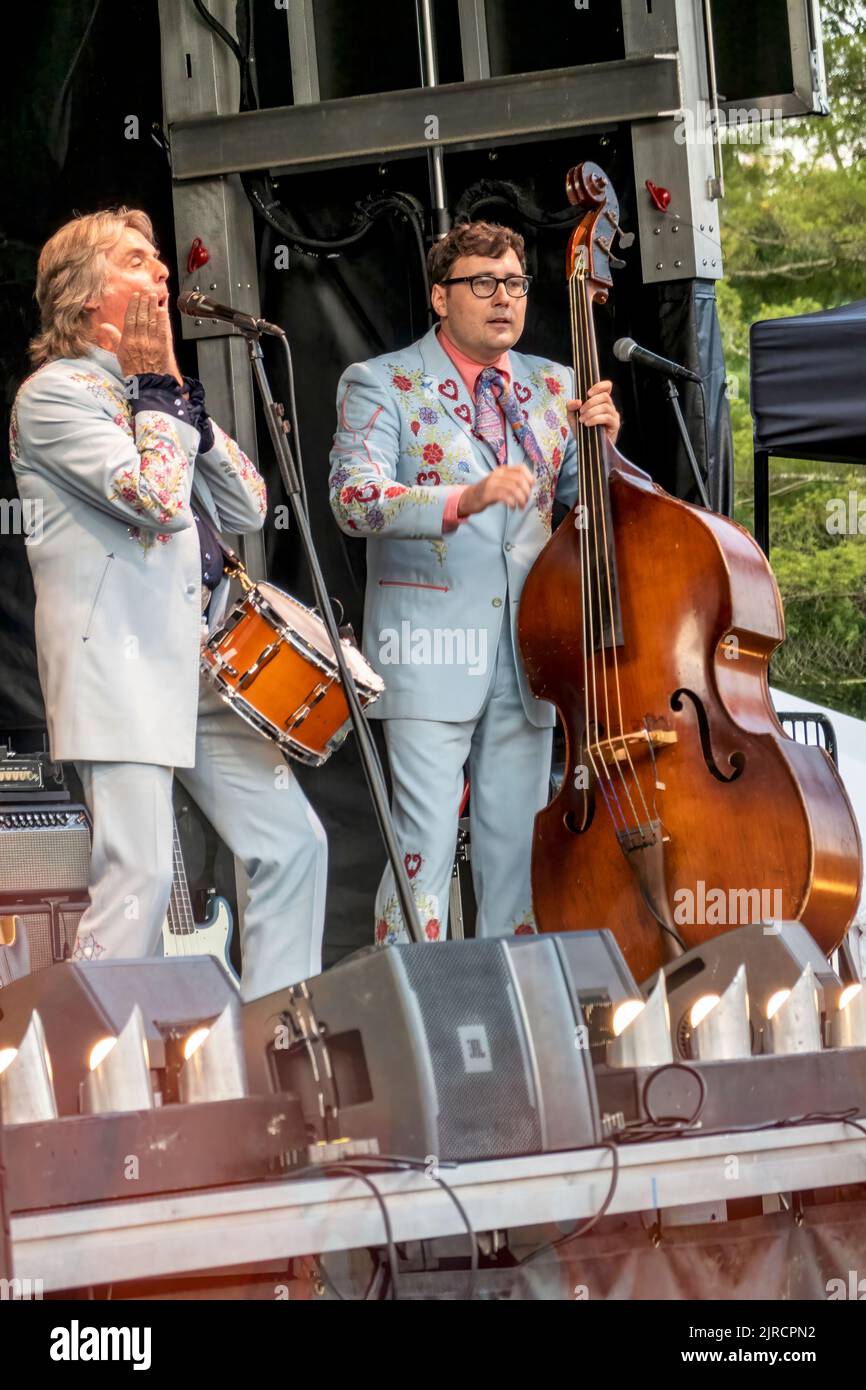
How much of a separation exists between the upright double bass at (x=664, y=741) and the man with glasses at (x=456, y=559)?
17 cm

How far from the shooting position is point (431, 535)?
3.54m

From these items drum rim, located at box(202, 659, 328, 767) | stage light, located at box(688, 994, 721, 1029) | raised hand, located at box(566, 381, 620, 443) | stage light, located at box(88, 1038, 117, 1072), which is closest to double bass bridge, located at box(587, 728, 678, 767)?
drum rim, located at box(202, 659, 328, 767)

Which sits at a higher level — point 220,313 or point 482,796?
point 220,313

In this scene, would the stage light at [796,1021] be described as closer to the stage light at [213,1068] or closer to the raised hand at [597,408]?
the stage light at [213,1068]

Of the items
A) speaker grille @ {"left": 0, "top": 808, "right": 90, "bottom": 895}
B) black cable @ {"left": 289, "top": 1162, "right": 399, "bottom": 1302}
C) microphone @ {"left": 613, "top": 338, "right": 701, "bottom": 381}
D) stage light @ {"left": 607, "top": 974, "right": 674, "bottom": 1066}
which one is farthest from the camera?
speaker grille @ {"left": 0, "top": 808, "right": 90, "bottom": 895}

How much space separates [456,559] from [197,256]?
3.96 feet

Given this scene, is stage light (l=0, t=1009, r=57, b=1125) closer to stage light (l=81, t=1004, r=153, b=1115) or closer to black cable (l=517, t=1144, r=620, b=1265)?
stage light (l=81, t=1004, r=153, b=1115)

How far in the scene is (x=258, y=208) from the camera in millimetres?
4438

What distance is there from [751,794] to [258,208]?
82.6 inches

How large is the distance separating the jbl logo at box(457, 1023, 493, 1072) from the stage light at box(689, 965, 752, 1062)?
1.31 feet

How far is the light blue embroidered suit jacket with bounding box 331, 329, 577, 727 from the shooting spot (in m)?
3.63

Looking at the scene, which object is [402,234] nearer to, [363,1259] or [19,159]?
[19,159]

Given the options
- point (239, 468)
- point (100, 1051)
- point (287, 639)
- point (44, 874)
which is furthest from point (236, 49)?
point (100, 1051)

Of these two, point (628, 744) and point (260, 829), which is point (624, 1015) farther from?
point (260, 829)
